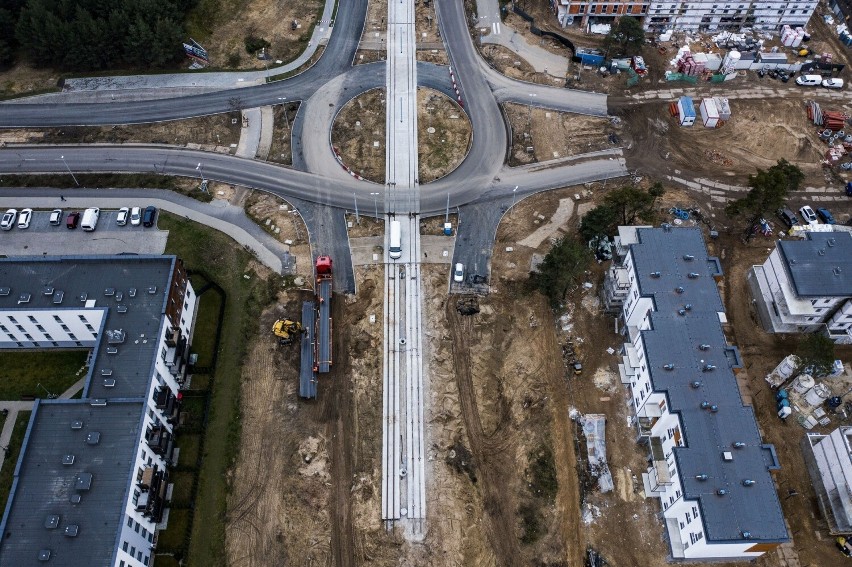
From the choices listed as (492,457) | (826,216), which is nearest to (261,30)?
(492,457)

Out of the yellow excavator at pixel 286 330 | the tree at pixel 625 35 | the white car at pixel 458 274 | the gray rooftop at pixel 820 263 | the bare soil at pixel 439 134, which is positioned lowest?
the yellow excavator at pixel 286 330

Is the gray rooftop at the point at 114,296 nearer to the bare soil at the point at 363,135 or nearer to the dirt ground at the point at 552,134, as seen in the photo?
the bare soil at the point at 363,135

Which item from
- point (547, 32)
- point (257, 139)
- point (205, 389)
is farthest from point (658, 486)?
point (547, 32)

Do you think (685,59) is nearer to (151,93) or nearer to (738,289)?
(738,289)

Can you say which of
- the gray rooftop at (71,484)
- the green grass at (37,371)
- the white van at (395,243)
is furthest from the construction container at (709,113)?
the green grass at (37,371)

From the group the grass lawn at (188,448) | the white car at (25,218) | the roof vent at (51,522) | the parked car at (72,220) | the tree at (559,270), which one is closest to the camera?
the roof vent at (51,522)

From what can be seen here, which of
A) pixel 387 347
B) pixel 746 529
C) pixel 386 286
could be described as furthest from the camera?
pixel 386 286
